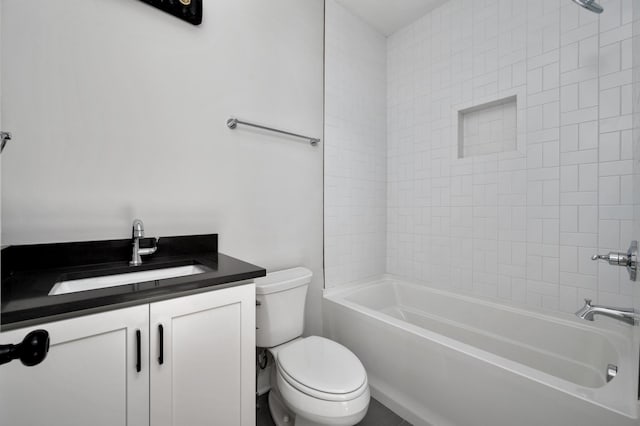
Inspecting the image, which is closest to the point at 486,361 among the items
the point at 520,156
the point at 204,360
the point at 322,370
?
the point at 322,370

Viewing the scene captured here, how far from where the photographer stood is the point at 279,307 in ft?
5.00

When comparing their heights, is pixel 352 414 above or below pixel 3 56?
below

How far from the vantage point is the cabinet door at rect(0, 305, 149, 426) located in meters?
0.68

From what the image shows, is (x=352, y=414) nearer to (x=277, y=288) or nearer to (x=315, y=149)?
(x=277, y=288)

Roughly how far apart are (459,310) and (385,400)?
83 cm

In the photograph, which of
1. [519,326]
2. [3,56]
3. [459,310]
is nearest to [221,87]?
[3,56]

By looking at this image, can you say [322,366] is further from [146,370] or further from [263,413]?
[146,370]

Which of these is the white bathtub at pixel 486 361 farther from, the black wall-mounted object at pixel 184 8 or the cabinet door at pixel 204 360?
the black wall-mounted object at pixel 184 8

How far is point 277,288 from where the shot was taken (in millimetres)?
1500

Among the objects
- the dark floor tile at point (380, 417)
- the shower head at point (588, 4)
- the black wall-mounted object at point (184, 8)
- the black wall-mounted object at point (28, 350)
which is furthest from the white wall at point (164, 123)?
the shower head at point (588, 4)

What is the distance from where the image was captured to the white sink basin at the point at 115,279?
99cm

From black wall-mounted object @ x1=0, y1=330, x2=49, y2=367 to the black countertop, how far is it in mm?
475

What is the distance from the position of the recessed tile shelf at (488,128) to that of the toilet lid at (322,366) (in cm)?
167

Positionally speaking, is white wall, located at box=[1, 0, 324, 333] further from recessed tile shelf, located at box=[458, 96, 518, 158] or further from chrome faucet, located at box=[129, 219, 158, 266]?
recessed tile shelf, located at box=[458, 96, 518, 158]
